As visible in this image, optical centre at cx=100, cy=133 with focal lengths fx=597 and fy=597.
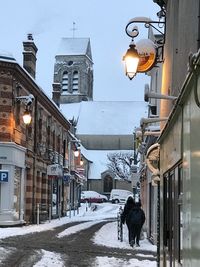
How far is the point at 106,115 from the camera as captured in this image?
108 meters

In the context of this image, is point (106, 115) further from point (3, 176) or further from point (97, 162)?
Result: point (3, 176)

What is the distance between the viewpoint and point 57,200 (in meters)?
44.8

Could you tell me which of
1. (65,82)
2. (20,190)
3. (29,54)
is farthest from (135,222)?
(65,82)

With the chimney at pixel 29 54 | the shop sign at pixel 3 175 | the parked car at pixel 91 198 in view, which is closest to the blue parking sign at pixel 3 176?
the shop sign at pixel 3 175

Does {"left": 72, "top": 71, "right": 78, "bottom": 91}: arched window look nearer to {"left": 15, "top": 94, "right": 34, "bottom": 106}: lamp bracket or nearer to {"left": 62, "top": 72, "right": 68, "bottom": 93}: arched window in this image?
{"left": 62, "top": 72, "right": 68, "bottom": 93}: arched window

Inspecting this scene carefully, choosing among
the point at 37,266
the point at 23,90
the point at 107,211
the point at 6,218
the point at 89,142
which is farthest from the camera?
the point at 89,142

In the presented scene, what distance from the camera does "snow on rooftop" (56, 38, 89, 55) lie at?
378 ft

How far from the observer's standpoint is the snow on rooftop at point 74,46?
378 feet

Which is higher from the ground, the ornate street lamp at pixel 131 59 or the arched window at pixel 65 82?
the arched window at pixel 65 82

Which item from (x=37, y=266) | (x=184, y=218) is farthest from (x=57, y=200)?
(x=184, y=218)

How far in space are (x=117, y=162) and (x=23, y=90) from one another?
61860 mm

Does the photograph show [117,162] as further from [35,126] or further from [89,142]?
[35,126]

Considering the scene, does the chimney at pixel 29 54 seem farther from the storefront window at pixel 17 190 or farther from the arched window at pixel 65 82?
the arched window at pixel 65 82

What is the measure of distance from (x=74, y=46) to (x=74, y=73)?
7.59 m
